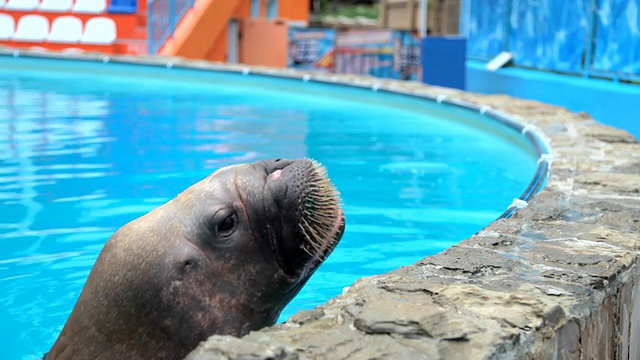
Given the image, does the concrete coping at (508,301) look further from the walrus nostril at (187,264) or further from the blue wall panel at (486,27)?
the blue wall panel at (486,27)

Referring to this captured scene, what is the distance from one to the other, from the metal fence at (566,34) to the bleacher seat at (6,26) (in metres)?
10.0

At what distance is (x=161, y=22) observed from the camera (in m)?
17.5

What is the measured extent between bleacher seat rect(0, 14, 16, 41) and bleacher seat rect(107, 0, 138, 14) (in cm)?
211

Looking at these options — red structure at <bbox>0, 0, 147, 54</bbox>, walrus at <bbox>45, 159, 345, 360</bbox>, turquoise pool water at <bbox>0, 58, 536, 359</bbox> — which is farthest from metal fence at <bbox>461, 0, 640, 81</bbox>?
walrus at <bbox>45, 159, 345, 360</bbox>

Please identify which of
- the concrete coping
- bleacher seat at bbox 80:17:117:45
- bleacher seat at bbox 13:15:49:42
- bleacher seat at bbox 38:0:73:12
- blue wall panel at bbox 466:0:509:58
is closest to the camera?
the concrete coping

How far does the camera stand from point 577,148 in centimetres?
595

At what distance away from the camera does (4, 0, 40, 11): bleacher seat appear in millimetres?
18625

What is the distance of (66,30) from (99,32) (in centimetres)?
74

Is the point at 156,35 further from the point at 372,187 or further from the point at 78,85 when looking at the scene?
the point at 372,187

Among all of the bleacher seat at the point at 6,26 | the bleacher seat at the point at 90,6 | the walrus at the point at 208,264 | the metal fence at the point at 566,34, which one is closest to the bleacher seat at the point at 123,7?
the bleacher seat at the point at 90,6

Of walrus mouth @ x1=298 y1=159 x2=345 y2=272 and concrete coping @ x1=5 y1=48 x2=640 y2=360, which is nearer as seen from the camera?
concrete coping @ x1=5 y1=48 x2=640 y2=360

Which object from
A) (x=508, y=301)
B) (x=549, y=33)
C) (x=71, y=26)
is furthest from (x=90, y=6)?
(x=508, y=301)

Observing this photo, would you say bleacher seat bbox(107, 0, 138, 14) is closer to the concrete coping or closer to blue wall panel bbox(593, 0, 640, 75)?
blue wall panel bbox(593, 0, 640, 75)

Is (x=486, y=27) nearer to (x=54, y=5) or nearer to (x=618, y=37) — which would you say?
(x=618, y=37)
